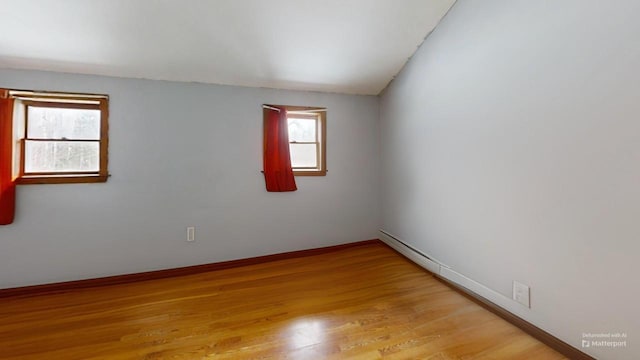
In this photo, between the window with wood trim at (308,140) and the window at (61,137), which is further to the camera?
the window with wood trim at (308,140)

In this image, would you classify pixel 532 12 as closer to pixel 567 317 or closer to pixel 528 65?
pixel 528 65

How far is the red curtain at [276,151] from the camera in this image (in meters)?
2.58

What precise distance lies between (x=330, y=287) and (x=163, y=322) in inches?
49.0

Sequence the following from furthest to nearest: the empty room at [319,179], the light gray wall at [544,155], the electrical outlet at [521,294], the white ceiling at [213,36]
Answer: the white ceiling at [213,36] < the electrical outlet at [521,294] < the empty room at [319,179] < the light gray wall at [544,155]

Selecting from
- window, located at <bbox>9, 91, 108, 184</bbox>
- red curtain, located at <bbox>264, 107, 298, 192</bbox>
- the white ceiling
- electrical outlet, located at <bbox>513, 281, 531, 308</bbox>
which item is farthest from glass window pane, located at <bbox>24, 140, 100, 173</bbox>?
electrical outlet, located at <bbox>513, 281, 531, 308</bbox>

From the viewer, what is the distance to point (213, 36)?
1886 millimetres

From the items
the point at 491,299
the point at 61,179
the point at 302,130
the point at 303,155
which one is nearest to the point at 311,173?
the point at 303,155

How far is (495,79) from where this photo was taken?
63.7 inches

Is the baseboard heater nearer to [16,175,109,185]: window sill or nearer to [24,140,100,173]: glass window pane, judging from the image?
[16,175,109,185]: window sill

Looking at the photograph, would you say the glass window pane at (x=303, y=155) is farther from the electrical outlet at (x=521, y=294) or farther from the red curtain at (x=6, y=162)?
the red curtain at (x=6, y=162)

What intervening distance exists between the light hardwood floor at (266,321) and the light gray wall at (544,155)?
370 millimetres

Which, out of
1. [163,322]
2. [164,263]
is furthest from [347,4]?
[164,263]

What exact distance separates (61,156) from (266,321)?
235 cm

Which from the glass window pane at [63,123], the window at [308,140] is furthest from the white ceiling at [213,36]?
the window at [308,140]
